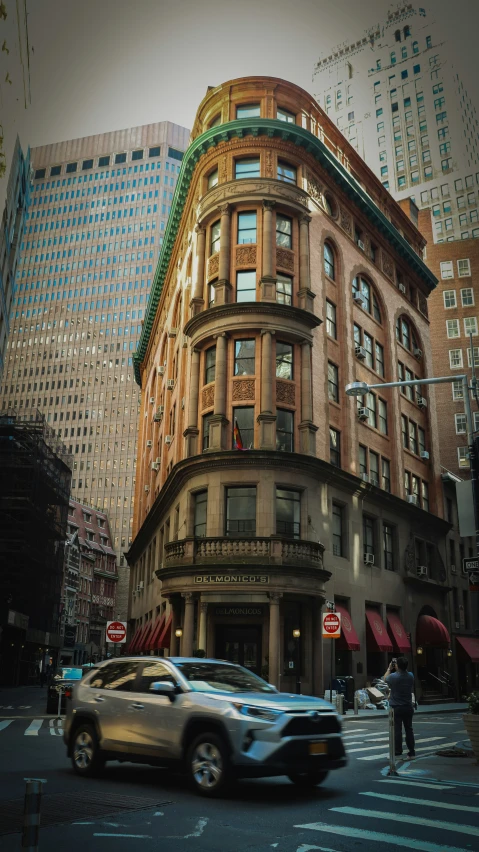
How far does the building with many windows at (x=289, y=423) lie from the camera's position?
96.5ft

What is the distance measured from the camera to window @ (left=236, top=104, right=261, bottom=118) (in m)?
36.8

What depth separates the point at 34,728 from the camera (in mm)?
19719

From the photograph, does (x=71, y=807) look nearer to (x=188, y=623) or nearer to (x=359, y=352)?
(x=188, y=623)

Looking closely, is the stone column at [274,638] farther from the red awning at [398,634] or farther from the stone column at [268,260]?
the stone column at [268,260]

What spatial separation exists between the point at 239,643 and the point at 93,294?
12738cm

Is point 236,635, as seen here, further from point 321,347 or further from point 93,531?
point 93,531

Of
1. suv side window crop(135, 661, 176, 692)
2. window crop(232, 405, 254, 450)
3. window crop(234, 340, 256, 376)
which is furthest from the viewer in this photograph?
window crop(234, 340, 256, 376)

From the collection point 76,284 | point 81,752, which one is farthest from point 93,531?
point 81,752

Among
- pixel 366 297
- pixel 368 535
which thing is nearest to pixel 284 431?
pixel 368 535

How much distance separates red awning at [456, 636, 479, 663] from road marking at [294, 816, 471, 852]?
40922 millimetres

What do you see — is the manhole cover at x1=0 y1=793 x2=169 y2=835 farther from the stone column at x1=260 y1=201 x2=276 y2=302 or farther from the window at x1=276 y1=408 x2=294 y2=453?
the stone column at x1=260 y1=201 x2=276 y2=302

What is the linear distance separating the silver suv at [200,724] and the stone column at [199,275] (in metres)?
25.6

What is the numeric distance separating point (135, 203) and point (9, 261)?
103325 millimetres

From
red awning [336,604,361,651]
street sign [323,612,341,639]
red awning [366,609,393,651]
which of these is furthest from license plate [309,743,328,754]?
red awning [366,609,393,651]
